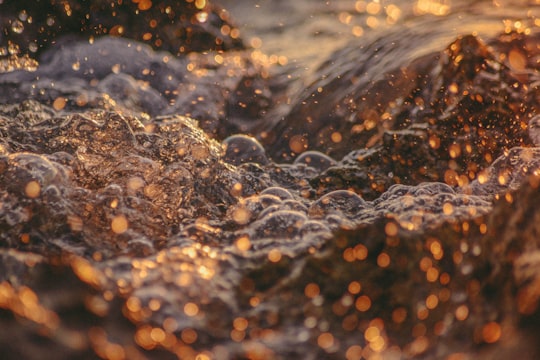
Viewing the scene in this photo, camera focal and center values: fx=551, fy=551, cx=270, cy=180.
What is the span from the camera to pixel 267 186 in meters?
2.36

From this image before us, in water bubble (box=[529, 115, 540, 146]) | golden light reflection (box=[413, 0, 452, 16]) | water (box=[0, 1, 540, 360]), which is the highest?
golden light reflection (box=[413, 0, 452, 16])

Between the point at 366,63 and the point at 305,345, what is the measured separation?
2.31 meters

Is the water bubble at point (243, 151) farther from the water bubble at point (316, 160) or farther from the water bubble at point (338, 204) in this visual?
the water bubble at point (338, 204)

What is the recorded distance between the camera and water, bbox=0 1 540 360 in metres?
1.29

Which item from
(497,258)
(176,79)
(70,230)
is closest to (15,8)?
(176,79)

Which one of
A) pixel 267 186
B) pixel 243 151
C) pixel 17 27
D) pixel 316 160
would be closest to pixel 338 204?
pixel 267 186

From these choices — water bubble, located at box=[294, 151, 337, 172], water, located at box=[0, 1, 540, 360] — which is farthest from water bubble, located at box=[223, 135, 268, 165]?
water bubble, located at box=[294, 151, 337, 172]

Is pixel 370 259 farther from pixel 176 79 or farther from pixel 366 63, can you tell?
pixel 176 79

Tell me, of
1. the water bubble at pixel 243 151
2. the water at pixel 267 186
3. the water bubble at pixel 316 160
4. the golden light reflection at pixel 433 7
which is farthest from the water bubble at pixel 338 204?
the golden light reflection at pixel 433 7

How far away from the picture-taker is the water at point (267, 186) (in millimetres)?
1292

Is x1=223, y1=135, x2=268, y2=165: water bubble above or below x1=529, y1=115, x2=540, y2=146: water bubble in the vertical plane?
below

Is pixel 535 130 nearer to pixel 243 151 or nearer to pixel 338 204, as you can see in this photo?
pixel 338 204

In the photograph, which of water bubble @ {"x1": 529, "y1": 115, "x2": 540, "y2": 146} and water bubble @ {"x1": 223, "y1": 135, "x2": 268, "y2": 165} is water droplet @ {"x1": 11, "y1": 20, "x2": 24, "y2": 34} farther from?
water bubble @ {"x1": 529, "y1": 115, "x2": 540, "y2": 146}

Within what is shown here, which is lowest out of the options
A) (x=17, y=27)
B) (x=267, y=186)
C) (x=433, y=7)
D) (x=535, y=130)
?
(x=267, y=186)
